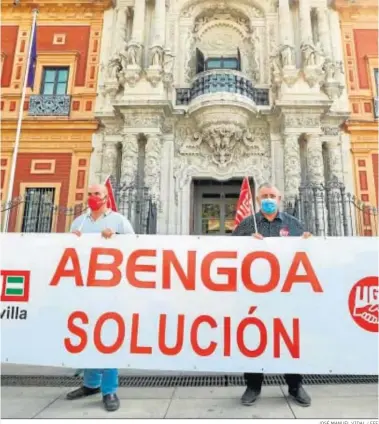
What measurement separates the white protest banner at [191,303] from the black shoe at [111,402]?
0.35m

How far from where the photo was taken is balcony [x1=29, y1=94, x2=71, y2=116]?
12.9 m

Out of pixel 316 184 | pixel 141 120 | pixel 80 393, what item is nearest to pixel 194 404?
pixel 80 393

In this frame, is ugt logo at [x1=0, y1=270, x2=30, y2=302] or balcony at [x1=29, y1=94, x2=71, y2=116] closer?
ugt logo at [x1=0, y1=270, x2=30, y2=302]

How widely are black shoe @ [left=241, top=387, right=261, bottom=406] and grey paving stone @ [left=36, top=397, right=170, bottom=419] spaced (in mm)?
763

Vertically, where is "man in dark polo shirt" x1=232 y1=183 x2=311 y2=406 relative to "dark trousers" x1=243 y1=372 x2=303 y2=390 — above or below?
above

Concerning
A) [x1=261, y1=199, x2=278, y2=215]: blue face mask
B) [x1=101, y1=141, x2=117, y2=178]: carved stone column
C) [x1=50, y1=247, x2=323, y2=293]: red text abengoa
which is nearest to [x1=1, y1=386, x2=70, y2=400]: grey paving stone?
[x1=50, y1=247, x2=323, y2=293]: red text abengoa

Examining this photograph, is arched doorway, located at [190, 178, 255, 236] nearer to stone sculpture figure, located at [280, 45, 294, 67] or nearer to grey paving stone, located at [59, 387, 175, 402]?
stone sculpture figure, located at [280, 45, 294, 67]

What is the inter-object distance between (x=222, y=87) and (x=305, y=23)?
13.1ft

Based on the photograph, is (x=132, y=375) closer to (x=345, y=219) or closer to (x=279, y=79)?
(x=345, y=219)

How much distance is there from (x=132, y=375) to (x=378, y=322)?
3087 millimetres

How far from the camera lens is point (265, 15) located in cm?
1352

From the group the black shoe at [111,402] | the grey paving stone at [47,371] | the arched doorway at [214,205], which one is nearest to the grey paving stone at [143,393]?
the black shoe at [111,402]

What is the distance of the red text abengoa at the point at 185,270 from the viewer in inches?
145

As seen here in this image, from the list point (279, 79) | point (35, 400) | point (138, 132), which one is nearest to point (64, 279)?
point (35, 400)
